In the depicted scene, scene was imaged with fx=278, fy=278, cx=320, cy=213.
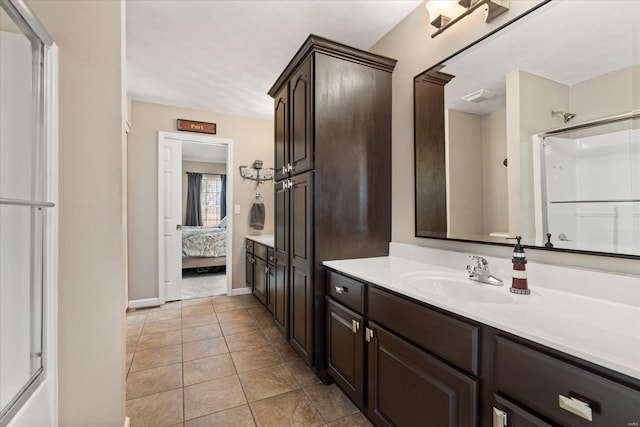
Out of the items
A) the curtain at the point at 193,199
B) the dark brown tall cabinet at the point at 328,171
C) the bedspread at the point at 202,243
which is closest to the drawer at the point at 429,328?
the dark brown tall cabinet at the point at 328,171

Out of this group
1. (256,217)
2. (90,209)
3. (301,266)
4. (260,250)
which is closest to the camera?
(90,209)

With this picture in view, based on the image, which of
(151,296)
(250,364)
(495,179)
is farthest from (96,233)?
(151,296)

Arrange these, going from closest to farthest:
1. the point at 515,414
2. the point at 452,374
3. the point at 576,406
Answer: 1. the point at 576,406
2. the point at 515,414
3. the point at 452,374

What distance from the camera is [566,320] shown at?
84 cm

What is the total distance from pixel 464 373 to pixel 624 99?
45.3 inches

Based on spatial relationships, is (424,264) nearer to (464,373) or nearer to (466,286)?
(466,286)

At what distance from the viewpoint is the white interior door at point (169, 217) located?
3578mm

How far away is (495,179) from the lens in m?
1.46

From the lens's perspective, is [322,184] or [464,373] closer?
[464,373]

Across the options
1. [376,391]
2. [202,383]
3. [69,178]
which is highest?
[69,178]

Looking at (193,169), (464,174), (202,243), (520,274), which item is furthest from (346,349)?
(193,169)

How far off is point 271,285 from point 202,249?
272 cm

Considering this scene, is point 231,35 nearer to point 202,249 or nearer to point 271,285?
point 271,285

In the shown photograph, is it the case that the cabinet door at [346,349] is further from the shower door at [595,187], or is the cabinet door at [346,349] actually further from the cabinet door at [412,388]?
the shower door at [595,187]
